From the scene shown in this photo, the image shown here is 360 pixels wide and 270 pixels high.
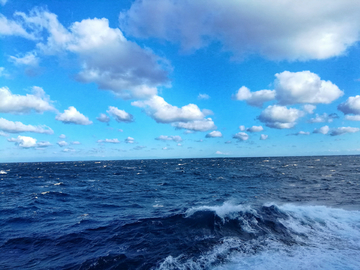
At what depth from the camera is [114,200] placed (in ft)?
77.3

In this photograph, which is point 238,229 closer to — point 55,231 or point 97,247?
point 97,247

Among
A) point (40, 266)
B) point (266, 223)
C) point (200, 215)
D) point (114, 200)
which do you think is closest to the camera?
point (40, 266)

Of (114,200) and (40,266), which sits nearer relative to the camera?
(40,266)

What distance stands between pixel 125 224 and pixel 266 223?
10690mm

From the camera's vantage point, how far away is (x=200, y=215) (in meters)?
16.2

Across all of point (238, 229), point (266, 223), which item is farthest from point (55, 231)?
point (266, 223)

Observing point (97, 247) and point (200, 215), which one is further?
point (200, 215)

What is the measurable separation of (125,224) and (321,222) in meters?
15.0

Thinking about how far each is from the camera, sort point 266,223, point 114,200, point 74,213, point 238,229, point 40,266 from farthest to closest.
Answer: point 114,200, point 74,213, point 266,223, point 238,229, point 40,266

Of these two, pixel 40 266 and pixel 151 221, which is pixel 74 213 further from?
pixel 40 266

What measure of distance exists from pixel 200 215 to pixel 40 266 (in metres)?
10.9

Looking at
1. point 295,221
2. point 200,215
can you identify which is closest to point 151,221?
point 200,215

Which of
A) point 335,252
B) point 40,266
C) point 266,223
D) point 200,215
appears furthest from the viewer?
point 200,215

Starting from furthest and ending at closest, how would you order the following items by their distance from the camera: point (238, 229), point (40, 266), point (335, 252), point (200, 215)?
point (200, 215), point (238, 229), point (335, 252), point (40, 266)
